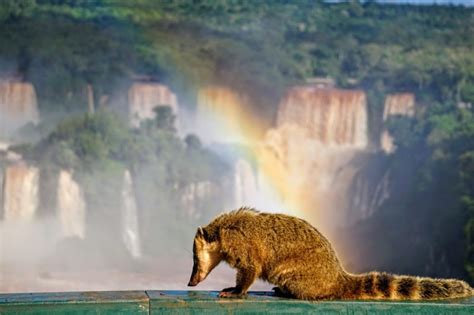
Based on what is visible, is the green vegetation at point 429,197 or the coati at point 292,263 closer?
the coati at point 292,263

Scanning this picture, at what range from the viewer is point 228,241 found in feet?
18.5

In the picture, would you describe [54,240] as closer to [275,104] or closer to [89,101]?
[89,101]

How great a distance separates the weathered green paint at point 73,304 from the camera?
15.4ft

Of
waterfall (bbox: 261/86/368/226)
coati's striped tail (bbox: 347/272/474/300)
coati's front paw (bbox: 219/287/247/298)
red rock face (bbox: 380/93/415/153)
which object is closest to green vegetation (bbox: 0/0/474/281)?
red rock face (bbox: 380/93/415/153)

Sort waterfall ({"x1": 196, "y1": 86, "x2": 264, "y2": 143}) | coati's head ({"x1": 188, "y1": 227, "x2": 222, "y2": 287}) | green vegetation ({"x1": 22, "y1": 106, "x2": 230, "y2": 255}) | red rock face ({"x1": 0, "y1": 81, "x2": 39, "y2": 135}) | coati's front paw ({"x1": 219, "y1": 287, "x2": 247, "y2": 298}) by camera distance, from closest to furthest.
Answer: coati's front paw ({"x1": 219, "y1": 287, "x2": 247, "y2": 298}) < coati's head ({"x1": 188, "y1": 227, "x2": 222, "y2": 287}) < red rock face ({"x1": 0, "y1": 81, "x2": 39, "y2": 135}) < green vegetation ({"x1": 22, "y1": 106, "x2": 230, "y2": 255}) < waterfall ({"x1": 196, "y1": 86, "x2": 264, "y2": 143})

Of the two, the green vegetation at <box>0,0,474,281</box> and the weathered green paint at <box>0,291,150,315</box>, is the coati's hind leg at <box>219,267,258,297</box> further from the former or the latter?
the green vegetation at <box>0,0,474,281</box>

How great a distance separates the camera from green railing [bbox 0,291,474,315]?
15.5 feet

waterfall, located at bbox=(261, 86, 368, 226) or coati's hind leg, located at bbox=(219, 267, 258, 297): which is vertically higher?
coati's hind leg, located at bbox=(219, 267, 258, 297)

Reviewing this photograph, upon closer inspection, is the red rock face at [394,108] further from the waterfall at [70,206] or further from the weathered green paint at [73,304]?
the weathered green paint at [73,304]

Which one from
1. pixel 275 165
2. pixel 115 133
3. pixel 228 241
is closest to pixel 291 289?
pixel 228 241

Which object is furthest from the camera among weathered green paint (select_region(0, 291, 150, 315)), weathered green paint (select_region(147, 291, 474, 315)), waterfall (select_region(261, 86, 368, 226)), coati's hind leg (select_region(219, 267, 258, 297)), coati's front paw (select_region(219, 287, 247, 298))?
waterfall (select_region(261, 86, 368, 226))

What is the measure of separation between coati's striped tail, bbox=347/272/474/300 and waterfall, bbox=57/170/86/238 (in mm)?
25749

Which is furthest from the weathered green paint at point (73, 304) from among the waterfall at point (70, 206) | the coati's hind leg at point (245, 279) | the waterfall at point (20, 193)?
the waterfall at point (20, 193)

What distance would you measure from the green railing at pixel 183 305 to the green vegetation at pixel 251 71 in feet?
84.6
